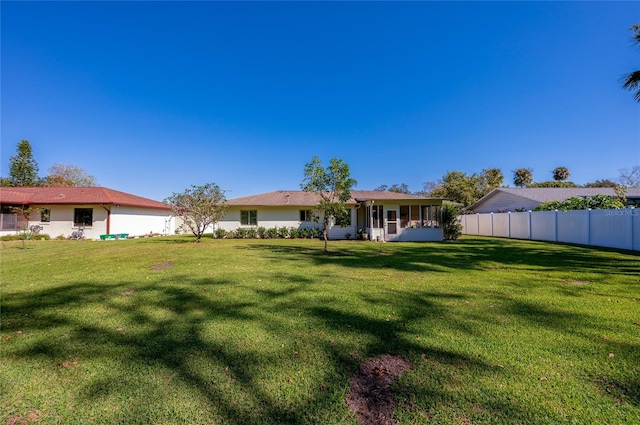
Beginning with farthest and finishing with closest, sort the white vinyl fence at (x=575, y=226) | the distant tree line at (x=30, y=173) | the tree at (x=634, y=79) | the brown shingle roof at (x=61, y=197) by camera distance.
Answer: the distant tree line at (x=30, y=173) → the brown shingle roof at (x=61, y=197) → the white vinyl fence at (x=575, y=226) → the tree at (x=634, y=79)

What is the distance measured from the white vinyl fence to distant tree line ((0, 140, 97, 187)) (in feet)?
176

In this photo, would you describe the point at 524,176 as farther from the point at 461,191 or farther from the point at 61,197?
the point at 61,197

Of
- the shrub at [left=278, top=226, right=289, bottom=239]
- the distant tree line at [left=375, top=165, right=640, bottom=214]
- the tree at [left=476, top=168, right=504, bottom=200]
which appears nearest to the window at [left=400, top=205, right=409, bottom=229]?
the shrub at [left=278, top=226, right=289, bottom=239]

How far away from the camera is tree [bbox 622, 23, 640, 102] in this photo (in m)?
9.12

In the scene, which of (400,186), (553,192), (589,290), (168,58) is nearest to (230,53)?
(168,58)

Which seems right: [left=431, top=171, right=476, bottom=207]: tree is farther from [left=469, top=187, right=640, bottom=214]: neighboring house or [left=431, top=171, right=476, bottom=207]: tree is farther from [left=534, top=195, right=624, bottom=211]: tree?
[left=534, top=195, right=624, bottom=211]: tree

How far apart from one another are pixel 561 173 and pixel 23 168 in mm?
78673

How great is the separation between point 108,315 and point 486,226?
26.8m

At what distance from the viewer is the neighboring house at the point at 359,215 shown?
19.7 meters

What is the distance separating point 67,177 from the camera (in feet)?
135

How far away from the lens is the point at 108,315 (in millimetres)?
4465

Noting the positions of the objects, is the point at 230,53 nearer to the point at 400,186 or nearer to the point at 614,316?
the point at 614,316

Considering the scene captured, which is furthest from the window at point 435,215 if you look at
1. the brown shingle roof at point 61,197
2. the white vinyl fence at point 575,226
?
the brown shingle roof at point 61,197

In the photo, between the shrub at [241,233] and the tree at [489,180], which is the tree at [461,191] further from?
the shrub at [241,233]
